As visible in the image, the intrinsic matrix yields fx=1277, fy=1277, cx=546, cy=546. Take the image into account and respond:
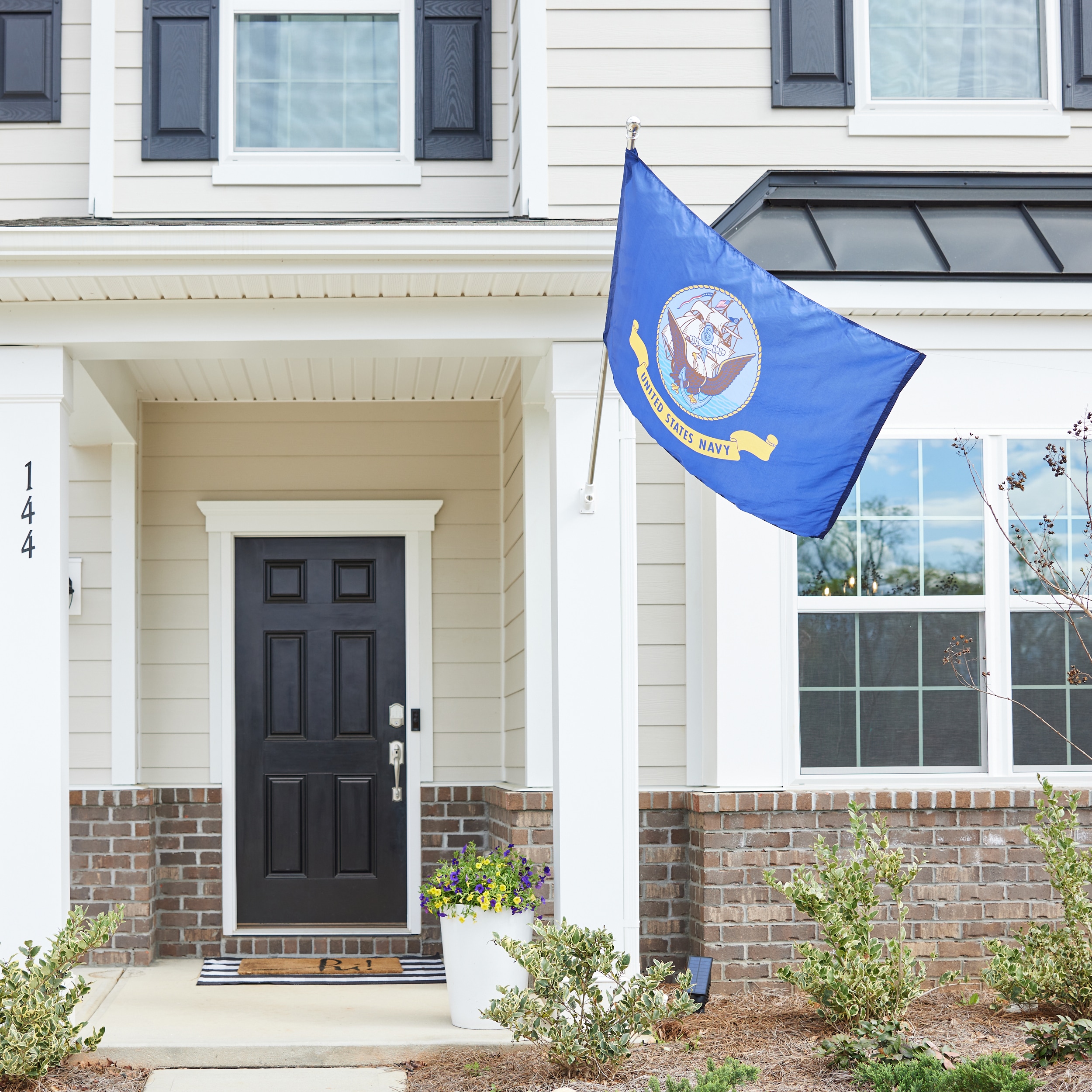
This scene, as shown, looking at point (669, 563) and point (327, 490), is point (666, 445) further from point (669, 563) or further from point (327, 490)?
point (327, 490)

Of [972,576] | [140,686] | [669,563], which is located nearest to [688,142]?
[669,563]

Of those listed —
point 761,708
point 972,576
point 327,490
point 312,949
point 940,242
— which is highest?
point 940,242

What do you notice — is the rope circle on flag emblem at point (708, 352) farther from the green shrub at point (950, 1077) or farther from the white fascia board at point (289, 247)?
the green shrub at point (950, 1077)

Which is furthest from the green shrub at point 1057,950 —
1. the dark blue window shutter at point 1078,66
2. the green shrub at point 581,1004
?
the dark blue window shutter at point 1078,66

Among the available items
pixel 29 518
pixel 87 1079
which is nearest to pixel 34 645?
pixel 29 518

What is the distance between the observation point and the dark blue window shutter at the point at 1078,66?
616cm

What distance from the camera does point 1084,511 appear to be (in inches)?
230

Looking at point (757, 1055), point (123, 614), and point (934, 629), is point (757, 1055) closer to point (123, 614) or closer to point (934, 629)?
point (934, 629)

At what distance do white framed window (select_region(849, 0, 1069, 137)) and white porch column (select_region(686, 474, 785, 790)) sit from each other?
7.23ft

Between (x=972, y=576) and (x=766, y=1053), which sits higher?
(x=972, y=576)

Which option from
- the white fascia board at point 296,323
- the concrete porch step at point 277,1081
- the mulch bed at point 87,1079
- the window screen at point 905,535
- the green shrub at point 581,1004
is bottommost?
the concrete porch step at point 277,1081

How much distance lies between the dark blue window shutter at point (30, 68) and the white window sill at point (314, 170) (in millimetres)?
942

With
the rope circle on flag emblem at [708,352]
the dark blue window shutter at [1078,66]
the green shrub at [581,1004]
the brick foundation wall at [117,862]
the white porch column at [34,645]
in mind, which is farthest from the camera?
the brick foundation wall at [117,862]

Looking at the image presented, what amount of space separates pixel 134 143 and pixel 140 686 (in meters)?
2.84
